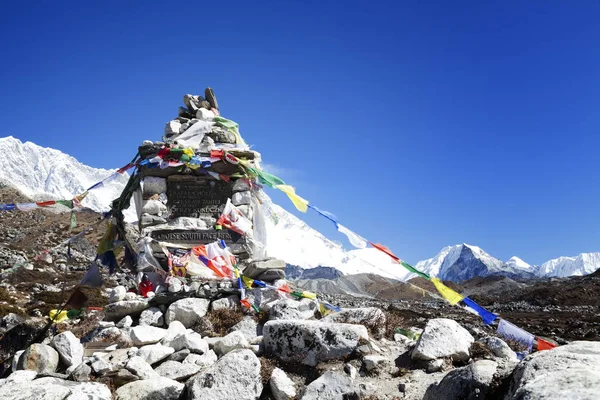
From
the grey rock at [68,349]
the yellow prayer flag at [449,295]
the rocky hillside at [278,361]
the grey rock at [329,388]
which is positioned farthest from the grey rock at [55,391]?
the yellow prayer flag at [449,295]

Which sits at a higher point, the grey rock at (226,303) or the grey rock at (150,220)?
the grey rock at (150,220)

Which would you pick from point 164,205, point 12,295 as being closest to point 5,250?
point 12,295

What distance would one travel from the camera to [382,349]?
22.7ft

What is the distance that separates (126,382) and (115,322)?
3190 millimetres

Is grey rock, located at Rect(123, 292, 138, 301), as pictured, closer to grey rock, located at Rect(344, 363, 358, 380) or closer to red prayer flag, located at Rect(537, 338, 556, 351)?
grey rock, located at Rect(344, 363, 358, 380)

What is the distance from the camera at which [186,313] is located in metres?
8.74

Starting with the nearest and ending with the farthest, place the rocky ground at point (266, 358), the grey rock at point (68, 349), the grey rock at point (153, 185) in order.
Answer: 1. the rocky ground at point (266, 358)
2. the grey rock at point (68, 349)
3. the grey rock at point (153, 185)

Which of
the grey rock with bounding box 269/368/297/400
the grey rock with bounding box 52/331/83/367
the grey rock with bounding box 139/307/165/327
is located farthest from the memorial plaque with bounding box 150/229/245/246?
the grey rock with bounding box 269/368/297/400

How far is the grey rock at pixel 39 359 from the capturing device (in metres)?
6.61

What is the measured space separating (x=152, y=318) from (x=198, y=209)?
3.88m

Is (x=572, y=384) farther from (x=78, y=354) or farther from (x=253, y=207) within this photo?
(x=253, y=207)

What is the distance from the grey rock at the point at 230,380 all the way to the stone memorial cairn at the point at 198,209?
4.35 meters

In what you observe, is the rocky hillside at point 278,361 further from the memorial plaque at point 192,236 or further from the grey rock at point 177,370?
the memorial plaque at point 192,236

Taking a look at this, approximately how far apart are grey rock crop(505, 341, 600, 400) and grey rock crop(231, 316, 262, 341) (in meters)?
5.01
